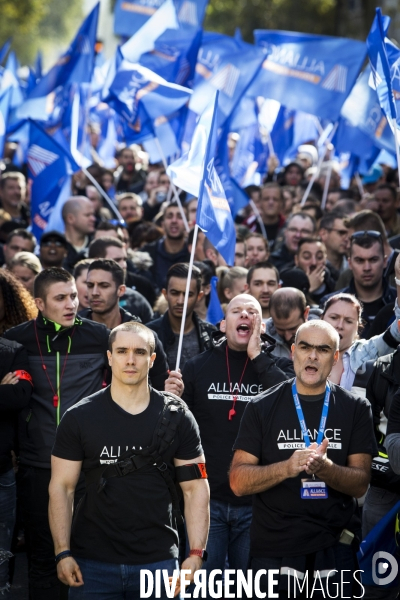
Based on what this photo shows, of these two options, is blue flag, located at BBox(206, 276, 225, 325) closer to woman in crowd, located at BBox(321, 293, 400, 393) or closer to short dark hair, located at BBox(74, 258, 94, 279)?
short dark hair, located at BBox(74, 258, 94, 279)

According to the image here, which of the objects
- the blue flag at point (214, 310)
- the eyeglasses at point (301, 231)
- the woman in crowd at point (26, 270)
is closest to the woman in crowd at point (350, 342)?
the blue flag at point (214, 310)

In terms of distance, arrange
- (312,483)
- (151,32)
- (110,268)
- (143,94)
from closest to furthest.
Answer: (312,483)
(110,268)
(143,94)
(151,32)

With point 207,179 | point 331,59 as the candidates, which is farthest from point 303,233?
point 207,179

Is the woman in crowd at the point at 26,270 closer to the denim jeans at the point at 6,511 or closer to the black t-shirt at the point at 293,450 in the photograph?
the denim jeans at the point at 6,511

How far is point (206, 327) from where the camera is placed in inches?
294

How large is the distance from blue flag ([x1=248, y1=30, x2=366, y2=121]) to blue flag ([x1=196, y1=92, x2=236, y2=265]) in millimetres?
4833

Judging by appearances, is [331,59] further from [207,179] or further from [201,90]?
[207,179]

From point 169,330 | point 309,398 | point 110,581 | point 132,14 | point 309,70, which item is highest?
point 132,14

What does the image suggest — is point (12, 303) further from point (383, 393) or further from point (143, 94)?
point (143, 94)

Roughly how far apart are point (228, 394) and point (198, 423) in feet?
0.86

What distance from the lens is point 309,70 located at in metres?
12.4

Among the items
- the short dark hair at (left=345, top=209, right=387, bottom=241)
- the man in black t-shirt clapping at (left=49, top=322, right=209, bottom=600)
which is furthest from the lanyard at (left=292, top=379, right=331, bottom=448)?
the short dark hair at (left=345, top=209, right=387, bottom=241)

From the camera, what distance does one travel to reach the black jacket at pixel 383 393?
582 cm

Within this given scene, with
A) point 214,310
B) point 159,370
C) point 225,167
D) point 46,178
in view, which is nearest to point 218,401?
point 159,370
